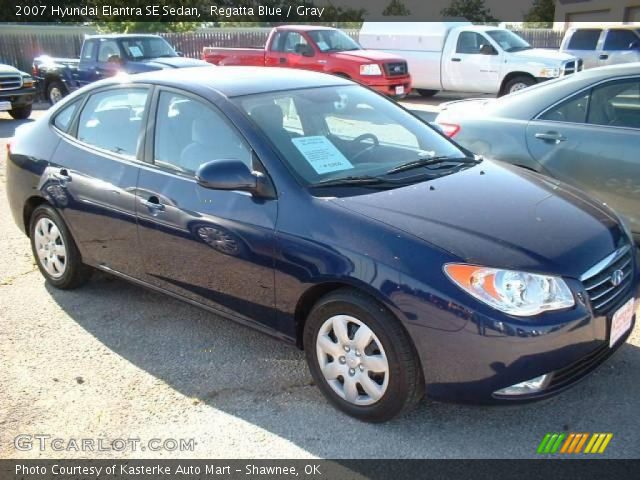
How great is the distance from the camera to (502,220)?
3.11 metres

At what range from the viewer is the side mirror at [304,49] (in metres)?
14.9

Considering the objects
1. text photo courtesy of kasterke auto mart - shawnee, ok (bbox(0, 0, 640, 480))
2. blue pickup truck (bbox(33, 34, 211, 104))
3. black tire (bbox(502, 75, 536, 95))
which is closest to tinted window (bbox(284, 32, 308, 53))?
blue pickup truck (bbox(33, 34, 211, 104))

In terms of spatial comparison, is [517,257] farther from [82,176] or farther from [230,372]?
[82,176]

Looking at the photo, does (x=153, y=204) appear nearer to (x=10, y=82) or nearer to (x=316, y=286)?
(x=316, y=286)

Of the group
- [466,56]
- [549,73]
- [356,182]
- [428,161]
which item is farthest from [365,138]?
[466,56]

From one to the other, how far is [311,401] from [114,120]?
2340mm

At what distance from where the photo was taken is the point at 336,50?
49.4ft

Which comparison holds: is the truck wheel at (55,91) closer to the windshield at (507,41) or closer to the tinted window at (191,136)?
the windshield at (507,41)

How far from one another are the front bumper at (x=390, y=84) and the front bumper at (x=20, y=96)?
24.9 ft

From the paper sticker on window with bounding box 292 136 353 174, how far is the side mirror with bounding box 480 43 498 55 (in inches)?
509

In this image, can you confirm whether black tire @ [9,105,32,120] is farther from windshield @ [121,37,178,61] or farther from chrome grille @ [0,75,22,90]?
windshield @ [121,37,178,61]

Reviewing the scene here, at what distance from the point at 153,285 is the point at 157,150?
33.8 inches

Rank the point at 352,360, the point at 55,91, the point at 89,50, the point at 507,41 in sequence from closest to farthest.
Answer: the point at 352,360 → the point at 89,50 → the point at 507,41 → the point at 55,91

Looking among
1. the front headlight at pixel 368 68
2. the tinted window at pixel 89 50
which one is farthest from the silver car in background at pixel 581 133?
the tinted window at pixel 89 50
